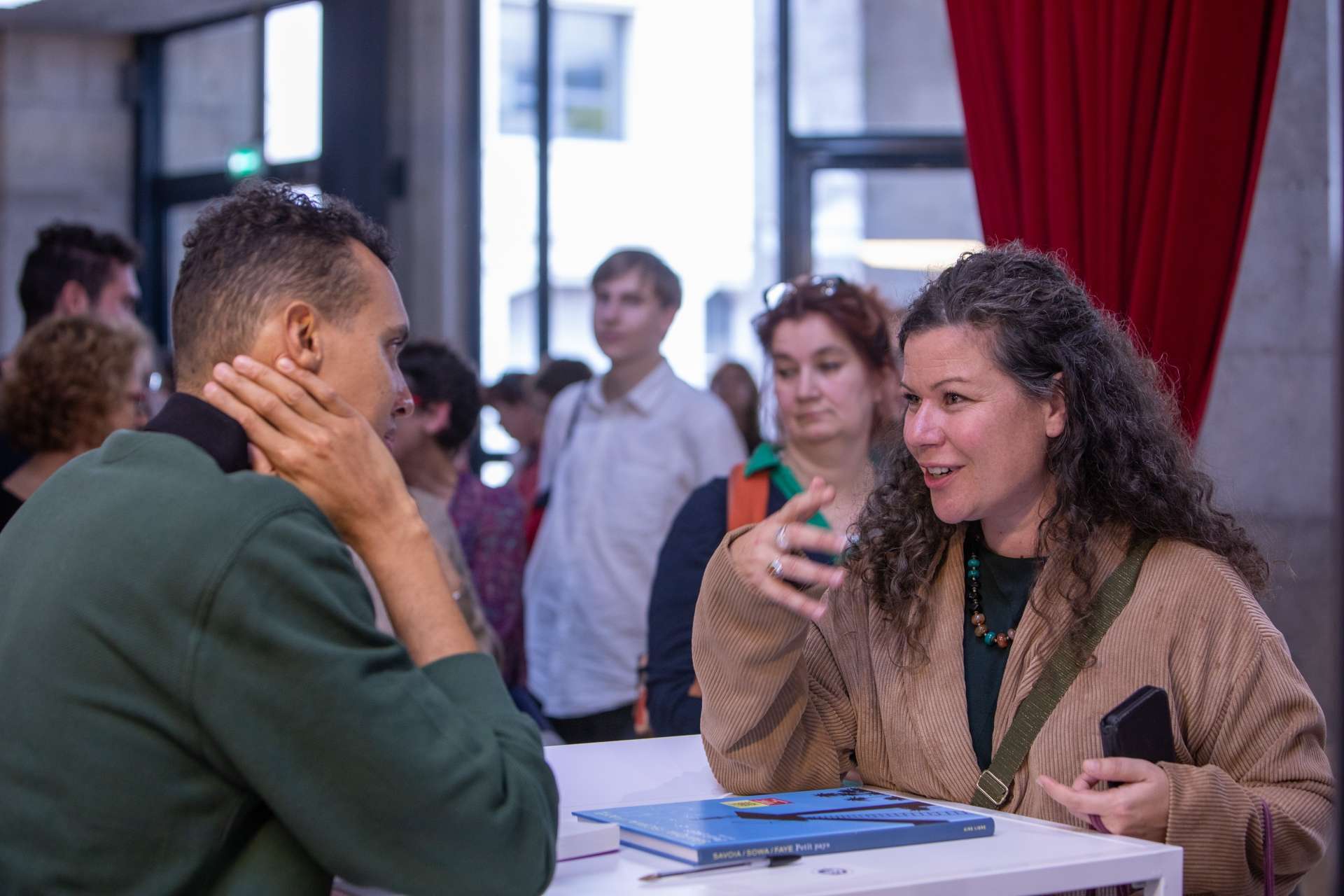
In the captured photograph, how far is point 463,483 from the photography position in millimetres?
3930

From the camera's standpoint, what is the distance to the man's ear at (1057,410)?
2039 mm

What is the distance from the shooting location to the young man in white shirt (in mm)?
3967

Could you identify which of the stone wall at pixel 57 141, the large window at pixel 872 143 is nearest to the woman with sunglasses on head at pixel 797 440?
the large window at pixel 872 143

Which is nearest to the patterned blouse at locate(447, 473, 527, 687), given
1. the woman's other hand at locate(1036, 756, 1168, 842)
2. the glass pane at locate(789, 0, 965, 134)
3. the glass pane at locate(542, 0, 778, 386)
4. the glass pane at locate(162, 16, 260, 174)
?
the woman's other hand at locate(1036, 756, 1168, 842)

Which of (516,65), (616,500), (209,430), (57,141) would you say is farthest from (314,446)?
(57,141)

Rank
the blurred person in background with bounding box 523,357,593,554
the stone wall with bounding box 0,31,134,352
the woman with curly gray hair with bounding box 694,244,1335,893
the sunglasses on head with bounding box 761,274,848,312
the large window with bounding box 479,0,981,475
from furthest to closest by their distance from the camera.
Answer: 1. the stone wall with bounding box 0,31,134,352
2. the large window with bounding box 479,0,981,475
3. the blurred person in background with bounding box 523,357,593,554
4. the sunglasses on head with bounding box 761,274,848,312
5. the woman with curly gray hair with bounding box 694,244,1335,893

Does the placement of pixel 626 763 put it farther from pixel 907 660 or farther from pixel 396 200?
pixel 396 200

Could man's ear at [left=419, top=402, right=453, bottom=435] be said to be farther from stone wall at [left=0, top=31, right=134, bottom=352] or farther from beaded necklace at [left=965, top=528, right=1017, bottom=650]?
stone wall at [left=0, top=31, right=134, bottom=352]

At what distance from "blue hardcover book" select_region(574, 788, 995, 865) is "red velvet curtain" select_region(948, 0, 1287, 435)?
4.20 ft

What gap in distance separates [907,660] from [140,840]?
111 cm

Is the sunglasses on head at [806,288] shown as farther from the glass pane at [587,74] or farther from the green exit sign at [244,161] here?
the green exit sign at [244,161]

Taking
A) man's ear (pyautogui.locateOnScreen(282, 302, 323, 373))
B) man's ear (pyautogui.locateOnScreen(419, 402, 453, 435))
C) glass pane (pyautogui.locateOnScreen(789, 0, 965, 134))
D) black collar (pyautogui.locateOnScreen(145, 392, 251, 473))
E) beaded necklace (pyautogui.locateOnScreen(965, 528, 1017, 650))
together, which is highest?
glass pane (pyautogui.locateOnScreen(789, 0, 965, 134))

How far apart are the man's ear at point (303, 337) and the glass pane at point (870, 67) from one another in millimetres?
5154

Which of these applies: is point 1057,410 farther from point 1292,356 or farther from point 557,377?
point 557,377
